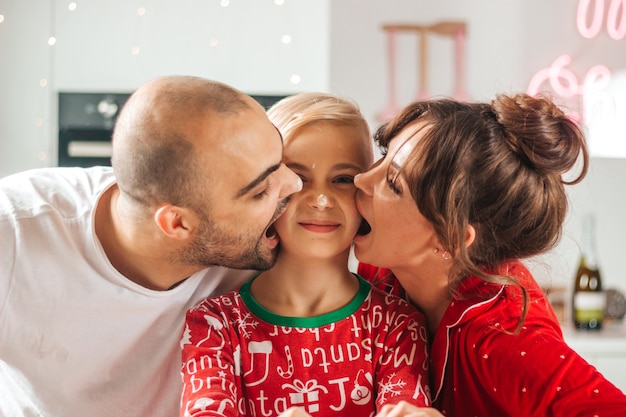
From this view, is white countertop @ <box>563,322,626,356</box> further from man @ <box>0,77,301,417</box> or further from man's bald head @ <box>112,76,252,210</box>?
man's bald head @ <box>112,76,252,210</box>

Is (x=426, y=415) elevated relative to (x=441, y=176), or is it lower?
lower

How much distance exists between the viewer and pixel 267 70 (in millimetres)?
3170

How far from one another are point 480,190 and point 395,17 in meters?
2.31

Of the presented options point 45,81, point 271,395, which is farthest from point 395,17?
point 271,395

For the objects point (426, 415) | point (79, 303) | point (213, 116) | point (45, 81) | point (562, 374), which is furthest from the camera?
point (45, 81)

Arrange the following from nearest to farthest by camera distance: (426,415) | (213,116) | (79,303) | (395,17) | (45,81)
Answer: (426,415) < (213,116) < (79,303) < (45,81) < (395,17)

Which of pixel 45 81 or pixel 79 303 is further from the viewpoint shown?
pixel 45 81

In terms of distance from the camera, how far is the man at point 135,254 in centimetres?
120

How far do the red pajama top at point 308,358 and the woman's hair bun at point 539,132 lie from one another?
12.2 inches

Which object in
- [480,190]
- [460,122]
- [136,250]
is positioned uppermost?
[460,122]

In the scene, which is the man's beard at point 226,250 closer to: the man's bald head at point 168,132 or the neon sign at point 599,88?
the man's bald head at point 168,132

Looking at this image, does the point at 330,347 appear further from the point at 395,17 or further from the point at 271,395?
the point at 395,17

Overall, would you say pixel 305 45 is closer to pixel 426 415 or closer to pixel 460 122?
pixel 460 122

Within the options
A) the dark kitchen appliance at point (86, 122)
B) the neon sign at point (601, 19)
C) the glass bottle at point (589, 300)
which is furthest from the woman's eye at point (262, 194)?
the neon sign at point (601, 19)
